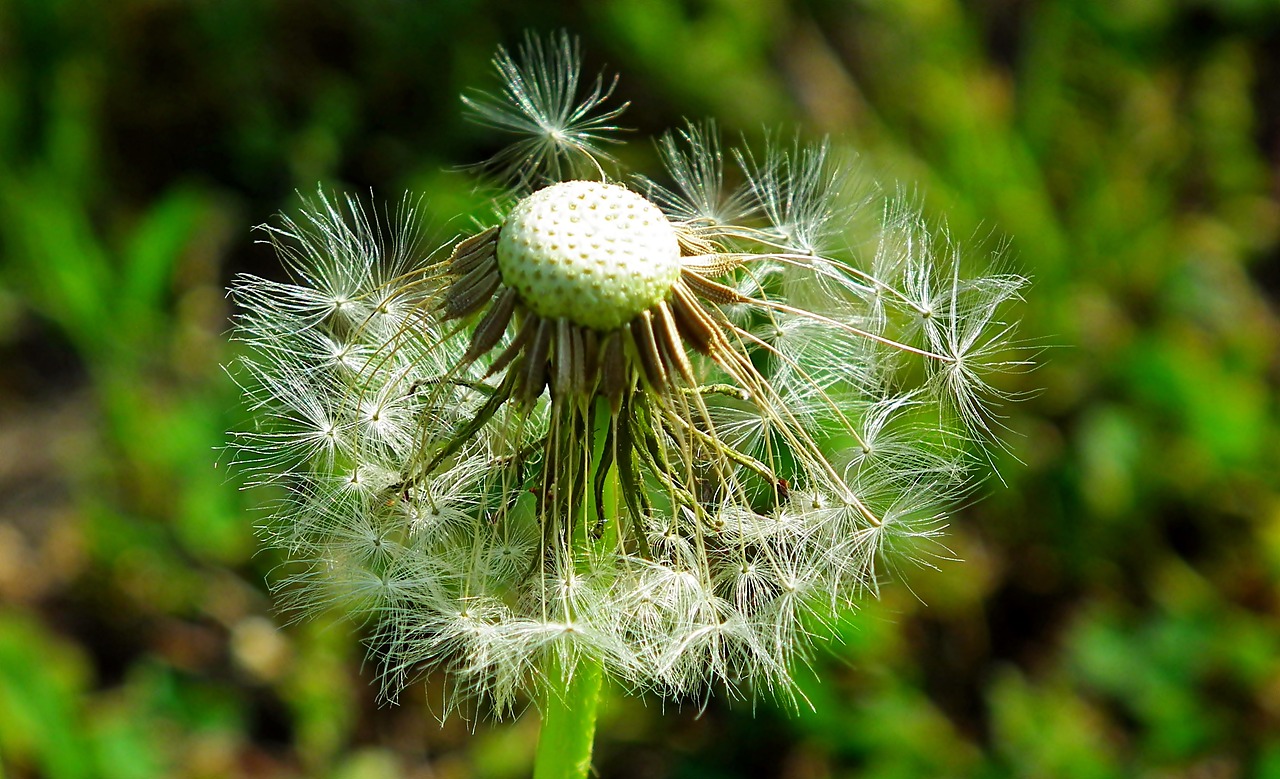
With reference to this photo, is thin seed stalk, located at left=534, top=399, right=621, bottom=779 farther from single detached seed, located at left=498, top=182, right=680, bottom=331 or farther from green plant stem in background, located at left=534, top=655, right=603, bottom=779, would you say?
single detached seed, located at left=498, top=182, right=680, bottom=331

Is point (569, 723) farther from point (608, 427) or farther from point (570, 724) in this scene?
point (608, 427)

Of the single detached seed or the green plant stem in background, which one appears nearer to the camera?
the single detached seed

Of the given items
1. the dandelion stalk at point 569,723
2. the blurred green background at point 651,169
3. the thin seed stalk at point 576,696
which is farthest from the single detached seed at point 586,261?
the blurred green background at point 651,169

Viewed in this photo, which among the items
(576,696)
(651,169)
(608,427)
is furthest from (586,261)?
(651,169)

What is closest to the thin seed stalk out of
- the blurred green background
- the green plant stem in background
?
the green plant stem in background

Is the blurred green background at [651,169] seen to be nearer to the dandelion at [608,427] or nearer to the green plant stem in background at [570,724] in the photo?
the dandelion at [608,427]

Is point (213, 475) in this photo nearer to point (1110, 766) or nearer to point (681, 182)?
point (681, 182)

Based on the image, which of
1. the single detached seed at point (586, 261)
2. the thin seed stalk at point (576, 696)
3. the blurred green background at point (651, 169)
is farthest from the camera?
the blurred green background at point (651, 169)

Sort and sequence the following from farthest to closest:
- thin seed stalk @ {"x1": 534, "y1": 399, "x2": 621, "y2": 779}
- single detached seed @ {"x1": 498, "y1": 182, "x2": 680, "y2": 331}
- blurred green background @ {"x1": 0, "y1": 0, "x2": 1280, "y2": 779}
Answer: blurred green background @ {"x1": 0, "y1": 0, "x2": 1280, "y2": 779} → thin seed stalk @ {"x1": 534, "y1": 399, "x2": 621, "y2": 779} → single detached seed @ {"x1": 498, "y1": 182, "x2": 680, "y2": 331}

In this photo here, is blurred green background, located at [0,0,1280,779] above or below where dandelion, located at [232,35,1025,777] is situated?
above
